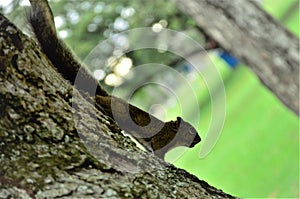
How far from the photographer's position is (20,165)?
2.96 feet

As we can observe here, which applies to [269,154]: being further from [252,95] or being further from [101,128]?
[101,128]

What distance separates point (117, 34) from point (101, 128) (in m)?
3.50

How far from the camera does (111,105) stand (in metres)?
1.10

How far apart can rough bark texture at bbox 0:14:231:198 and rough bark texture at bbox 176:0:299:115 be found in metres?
2.22

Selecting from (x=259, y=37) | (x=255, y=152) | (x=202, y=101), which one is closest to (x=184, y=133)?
(x=259, y=37)

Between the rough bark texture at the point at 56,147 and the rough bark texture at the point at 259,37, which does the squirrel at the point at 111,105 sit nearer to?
the rough bark texture at the point at 56,147

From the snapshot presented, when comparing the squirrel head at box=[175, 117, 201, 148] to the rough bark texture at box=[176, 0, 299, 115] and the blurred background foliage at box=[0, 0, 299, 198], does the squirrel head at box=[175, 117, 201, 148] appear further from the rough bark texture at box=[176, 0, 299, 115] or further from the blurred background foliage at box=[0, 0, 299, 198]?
the rough bark texture at box=[176, 0, 299, 115]

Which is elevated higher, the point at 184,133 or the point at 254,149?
the point at 254,149

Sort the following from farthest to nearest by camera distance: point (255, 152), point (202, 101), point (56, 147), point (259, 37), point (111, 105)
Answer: point (202, 101), point (255, 152), point (259, 37), point (111, 105), point (56, 147)

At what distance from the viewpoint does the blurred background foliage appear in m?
4.16

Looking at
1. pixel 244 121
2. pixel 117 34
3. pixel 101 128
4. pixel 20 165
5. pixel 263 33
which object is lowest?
pixel 20 165

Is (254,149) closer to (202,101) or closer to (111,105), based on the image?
(202,101)

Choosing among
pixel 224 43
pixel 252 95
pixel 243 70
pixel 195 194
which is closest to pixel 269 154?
pixel 252 95

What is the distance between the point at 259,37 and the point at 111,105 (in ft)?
7.19
